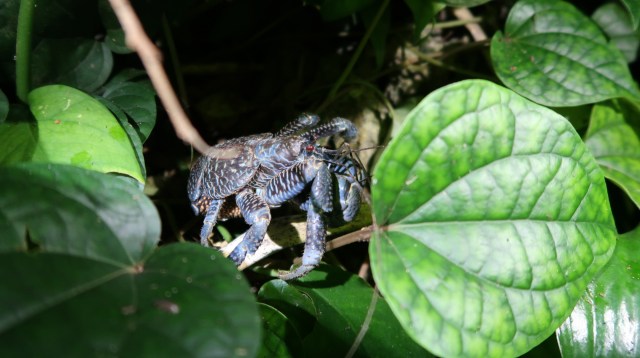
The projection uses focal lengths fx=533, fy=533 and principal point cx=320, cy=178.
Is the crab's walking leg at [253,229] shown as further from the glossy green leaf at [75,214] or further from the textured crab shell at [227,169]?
the glossy green leaf at [75,214]

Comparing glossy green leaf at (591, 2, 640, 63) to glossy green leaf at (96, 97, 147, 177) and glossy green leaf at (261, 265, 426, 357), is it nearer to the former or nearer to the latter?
glossy green leaf at (261, 265, 426, 357)

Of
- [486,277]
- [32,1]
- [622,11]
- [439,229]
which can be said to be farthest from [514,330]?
[622,11]

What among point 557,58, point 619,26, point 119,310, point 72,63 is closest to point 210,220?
point 72,63

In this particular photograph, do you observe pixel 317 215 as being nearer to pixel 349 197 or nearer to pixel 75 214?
pixel 349 197

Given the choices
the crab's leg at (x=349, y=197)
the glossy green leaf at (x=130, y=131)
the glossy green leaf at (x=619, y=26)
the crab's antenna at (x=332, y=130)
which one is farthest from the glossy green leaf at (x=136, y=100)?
the glossy green leaf at (x=619, y=26)

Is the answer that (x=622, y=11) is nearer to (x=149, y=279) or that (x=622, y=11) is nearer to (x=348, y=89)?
(x=348, y=89)
